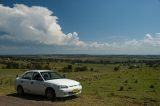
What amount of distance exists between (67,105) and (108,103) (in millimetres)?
2178

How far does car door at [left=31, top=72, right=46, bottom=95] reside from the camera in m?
17.0

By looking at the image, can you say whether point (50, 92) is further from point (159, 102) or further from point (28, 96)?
point (159, 102)

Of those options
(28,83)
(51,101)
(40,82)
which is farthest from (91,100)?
(28,83)

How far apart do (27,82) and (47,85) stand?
2145mm

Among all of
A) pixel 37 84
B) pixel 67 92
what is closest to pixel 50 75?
pixel 37 84

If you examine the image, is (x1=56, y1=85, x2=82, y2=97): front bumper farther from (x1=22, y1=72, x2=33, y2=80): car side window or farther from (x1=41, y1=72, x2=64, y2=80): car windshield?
(x1=22, y1=72, x2=33, y2=80): car side window

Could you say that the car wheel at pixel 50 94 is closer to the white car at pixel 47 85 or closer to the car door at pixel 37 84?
the white car at pixel 47 85

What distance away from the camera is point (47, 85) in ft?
54.5

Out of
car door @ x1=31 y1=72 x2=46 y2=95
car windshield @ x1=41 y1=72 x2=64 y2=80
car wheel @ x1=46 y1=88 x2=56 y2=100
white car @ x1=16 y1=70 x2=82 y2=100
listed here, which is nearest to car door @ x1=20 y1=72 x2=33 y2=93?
white car @ x1=16 y1=70 x2=82 y2=100

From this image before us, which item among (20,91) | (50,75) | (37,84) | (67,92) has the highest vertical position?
(50,75)

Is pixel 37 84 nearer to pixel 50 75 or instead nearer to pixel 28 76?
pixel 50 75

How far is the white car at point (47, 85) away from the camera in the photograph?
1604 centimetres

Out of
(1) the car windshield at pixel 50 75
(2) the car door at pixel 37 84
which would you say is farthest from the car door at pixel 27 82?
(1) the car windshield at pixel 50 75

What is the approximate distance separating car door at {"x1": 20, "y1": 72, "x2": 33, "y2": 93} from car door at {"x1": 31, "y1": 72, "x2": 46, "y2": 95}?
0.38 m
